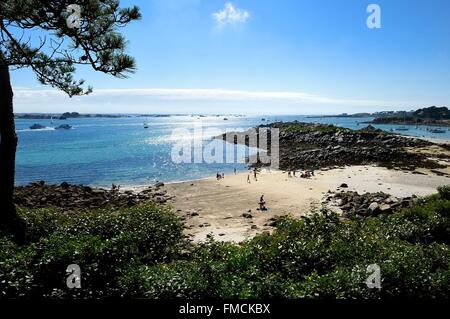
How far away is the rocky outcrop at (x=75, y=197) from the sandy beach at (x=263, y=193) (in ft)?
9.88

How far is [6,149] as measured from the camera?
14.1m

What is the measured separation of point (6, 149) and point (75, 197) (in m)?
15.2

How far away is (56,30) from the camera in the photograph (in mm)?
10969

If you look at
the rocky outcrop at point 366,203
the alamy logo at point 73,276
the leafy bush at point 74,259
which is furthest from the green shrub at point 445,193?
the alamy logo at point 73,276

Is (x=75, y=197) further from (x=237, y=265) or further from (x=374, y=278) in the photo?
(x=374, y=278)

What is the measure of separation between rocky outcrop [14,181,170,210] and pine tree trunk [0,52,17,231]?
439 inches

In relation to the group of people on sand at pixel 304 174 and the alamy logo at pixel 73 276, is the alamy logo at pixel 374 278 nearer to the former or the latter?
the alamy logo at pixel 73 276

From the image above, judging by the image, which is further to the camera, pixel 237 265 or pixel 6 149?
pixel 6 149

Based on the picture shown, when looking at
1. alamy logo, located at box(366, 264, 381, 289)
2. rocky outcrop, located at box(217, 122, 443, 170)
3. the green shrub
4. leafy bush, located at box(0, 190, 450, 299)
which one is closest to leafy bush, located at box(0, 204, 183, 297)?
leafy bush, located at box(0, 190, 450, 299)

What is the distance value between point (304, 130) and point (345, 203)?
2232 inches

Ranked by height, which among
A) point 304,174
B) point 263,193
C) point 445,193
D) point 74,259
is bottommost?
point 263,193

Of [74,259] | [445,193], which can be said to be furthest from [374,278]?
[445,193]

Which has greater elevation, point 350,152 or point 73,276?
point 73,276

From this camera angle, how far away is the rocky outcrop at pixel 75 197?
25781 millimetres
